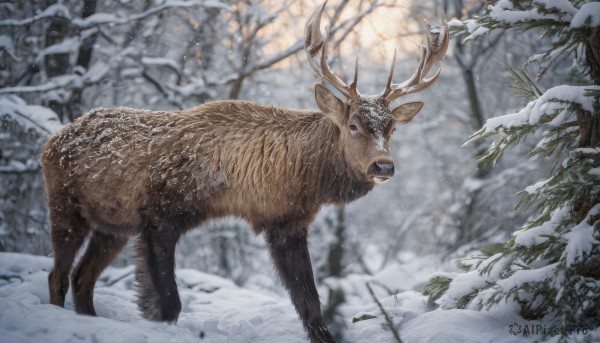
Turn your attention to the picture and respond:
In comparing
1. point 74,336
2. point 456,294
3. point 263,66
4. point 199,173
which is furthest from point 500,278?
point 263,66

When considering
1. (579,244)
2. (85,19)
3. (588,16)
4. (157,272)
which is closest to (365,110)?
(588,16)

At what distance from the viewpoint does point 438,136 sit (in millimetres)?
15812

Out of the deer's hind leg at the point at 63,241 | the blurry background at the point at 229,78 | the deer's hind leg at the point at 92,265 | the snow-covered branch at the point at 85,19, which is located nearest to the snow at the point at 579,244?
the blurry background at the point at 229,78

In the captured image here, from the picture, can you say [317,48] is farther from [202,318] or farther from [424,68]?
[202,318]

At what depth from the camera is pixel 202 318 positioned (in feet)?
19.4

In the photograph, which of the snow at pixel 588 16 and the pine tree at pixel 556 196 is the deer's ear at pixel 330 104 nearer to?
the pine tree at pixel 556 196

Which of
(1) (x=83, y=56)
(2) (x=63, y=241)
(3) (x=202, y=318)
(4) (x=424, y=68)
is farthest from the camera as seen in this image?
(1) (x=83, y=56)

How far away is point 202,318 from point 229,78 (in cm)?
501

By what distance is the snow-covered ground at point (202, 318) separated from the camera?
3.88m

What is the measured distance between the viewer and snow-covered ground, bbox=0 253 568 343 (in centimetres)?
388

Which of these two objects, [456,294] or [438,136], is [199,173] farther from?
[438,136]

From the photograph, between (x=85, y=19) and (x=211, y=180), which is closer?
(x=211, y=180)

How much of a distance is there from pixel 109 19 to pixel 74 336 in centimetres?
591

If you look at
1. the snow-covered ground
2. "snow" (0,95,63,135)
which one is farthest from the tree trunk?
the snow-covered ground
